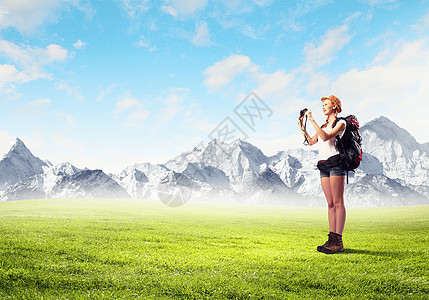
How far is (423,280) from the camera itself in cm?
673

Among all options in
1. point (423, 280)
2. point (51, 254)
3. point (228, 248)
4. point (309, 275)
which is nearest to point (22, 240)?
point (51, 254)

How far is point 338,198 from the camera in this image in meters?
9.10

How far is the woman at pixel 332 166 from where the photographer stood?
8.87 metres

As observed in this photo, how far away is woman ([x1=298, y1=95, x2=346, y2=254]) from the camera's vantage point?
8.87m

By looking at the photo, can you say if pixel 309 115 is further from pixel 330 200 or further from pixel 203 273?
pixel 203 273

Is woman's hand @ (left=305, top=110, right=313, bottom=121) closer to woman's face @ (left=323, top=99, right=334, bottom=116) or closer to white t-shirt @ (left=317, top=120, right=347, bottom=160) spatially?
white t-shirt @ (left=317, top=120, right=347, bottom=160)

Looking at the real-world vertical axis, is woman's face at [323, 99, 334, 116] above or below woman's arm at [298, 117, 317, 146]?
above

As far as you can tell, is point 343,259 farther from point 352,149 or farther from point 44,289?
point 44,289

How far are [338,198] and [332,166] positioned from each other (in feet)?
3.63

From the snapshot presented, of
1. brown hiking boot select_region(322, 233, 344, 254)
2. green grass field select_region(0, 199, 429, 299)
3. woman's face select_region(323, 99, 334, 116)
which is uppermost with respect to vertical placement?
woman's face select_region(323, 99, 334, 116)

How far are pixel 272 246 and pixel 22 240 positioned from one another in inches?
402

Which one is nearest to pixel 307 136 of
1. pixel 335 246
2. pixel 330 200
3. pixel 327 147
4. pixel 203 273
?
pixel 327 147

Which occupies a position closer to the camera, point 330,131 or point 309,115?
point 330,131

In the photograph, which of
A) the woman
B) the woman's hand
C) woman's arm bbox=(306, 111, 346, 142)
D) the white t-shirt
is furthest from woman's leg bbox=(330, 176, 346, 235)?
the woman's hand
